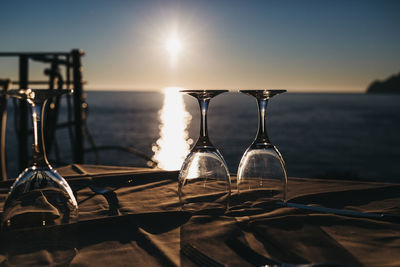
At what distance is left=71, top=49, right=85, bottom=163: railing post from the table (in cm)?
319

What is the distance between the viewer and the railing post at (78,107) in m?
3.93

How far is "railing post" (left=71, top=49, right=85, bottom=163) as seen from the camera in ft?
12.9

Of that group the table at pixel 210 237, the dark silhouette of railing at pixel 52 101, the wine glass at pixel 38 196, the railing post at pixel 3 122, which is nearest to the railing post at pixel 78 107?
the dark silhouette of railing at pixel 52 101

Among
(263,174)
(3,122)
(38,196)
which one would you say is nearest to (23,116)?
(3,122)

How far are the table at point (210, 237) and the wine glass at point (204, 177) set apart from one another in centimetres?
5

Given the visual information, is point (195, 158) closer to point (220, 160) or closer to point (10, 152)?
point (220, 160)

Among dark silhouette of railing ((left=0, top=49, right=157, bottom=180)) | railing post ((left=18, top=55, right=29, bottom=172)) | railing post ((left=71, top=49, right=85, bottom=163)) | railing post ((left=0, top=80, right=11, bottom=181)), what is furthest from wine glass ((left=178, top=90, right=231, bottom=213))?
railing post ((left=71, top=49, right=85, bottom=163))

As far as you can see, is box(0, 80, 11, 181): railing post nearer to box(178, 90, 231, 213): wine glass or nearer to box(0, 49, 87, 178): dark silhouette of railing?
box(0, 49, 87, 178): dark silhouette of railing

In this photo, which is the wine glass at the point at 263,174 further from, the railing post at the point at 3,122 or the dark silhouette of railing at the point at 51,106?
the dark silhouette of railing at the point at 51,106

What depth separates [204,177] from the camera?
94cm

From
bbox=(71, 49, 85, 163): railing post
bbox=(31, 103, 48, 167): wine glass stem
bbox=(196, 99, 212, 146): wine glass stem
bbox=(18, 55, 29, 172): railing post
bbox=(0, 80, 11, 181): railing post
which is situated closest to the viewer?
bbox=(31, 103, 48, 167): wine glass stem

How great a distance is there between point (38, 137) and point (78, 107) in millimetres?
3514

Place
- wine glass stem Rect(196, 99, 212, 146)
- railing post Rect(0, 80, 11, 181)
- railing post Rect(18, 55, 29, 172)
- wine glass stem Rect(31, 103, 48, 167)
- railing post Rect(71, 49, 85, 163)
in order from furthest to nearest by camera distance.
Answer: railing post Rect(71, 49, 85, 163) < railing post Rect(18, 55, 29, 172) < railing post Rect(0, 80, 11, 181) < wine glass stem Rect(196, 99, 212, 146) < wine glass stem Rect(31, 103, 48, 167)

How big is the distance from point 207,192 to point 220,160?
0.27 ft
